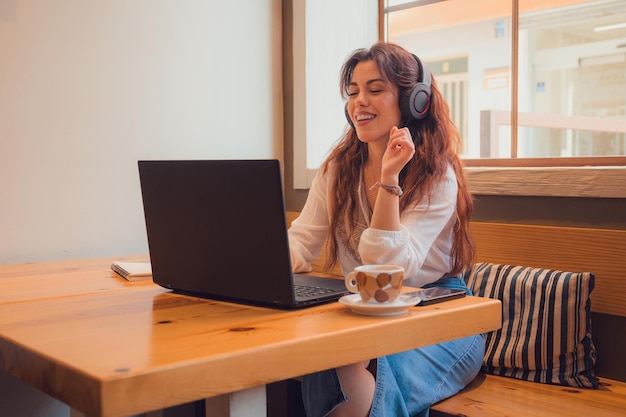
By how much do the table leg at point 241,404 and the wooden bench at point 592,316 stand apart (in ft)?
2.13

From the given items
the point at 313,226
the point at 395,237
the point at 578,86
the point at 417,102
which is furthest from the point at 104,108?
the point at 578,86

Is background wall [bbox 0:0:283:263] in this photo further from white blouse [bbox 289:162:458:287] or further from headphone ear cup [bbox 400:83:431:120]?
headphone ear cup [bbox 400:83:431:120]

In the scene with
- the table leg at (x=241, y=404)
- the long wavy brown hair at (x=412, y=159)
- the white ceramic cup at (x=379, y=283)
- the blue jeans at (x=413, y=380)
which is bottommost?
the blue jeans at (x=413, y=380)

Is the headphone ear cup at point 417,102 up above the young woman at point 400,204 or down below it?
above

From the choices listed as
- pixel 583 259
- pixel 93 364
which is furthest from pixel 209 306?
pixel 583 259

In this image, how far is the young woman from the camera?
1.56 meters

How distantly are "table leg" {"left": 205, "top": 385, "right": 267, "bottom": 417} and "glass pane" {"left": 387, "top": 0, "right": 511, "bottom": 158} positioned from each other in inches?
59.7

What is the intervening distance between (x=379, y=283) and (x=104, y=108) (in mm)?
1534

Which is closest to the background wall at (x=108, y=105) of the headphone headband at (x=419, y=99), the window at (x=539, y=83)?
the window at (x=539, y=83)

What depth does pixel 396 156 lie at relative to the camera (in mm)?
1613

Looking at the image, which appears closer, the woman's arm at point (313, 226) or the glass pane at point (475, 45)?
the woman's arm at point (313, 226)

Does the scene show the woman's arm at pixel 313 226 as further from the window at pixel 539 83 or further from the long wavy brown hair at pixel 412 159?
the window at pixel 539 83

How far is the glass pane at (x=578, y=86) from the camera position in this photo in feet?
7.85

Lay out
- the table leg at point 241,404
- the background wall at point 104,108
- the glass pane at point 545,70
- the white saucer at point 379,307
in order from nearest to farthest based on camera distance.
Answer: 1. the table leg at point 241,404
2. the white saucer at point 379,307
3. the background wall at point 104,108
4. the glass pane at point 545,70
